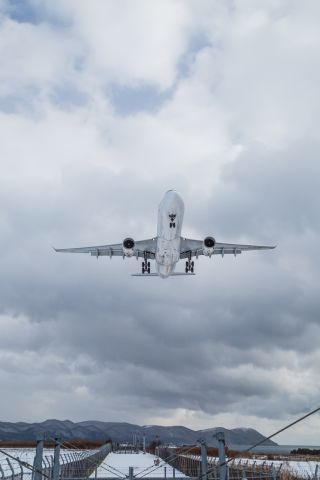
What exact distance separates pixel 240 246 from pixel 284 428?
50.6m

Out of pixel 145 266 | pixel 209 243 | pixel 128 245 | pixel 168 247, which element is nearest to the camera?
pixel 168 247

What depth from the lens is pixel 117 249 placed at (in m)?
60.3

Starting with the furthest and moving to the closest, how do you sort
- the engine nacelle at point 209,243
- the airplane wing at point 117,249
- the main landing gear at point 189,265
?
the main landing gear at point 189,265, the airplane wing at point 117,249, the engine nacelle at point 209,243

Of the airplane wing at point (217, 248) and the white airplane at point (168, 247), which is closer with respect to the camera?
the white airplane at point (168, 247)

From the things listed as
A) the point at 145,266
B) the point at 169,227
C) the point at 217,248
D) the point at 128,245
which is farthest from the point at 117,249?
the point at 169,227

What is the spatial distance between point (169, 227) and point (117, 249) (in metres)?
16.1

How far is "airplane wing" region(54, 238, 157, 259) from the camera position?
187 ft

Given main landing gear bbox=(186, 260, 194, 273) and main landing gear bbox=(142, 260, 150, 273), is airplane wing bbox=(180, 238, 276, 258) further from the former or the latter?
main landing gear bbox=(142, 260, 150, 273)

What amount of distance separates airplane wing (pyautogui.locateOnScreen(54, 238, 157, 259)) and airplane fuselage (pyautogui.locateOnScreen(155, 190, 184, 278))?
5.76 m

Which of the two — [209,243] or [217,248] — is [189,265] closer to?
[217,248]

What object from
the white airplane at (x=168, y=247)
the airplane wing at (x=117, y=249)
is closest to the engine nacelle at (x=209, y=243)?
the white airplane at (x=168, y=247)

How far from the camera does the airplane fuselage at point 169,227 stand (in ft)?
146

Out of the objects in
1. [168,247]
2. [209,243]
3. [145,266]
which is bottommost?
[168,247]

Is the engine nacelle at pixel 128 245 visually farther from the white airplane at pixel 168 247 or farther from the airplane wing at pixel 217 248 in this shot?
the airplane wing at pixel 217 248
